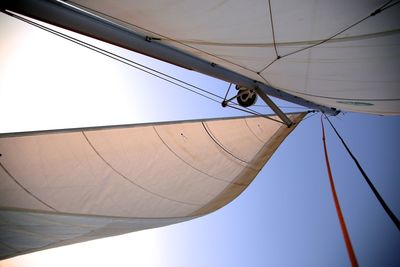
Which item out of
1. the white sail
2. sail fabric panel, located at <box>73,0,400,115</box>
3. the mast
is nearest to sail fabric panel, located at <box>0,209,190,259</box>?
the white sail

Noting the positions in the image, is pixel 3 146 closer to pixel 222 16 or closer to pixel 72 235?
pixel 72 235

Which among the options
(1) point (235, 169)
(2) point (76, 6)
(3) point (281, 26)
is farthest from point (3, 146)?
(1) point (235, 169)

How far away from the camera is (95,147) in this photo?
2.72m

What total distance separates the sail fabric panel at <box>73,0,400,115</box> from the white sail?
1034 millimetres

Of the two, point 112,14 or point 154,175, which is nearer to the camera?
point 112,14

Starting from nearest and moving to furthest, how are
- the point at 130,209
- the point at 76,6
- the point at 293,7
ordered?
1. the point at 293,7
2. the point at 76,6
3. the point at 130,209

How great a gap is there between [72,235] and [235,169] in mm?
2217

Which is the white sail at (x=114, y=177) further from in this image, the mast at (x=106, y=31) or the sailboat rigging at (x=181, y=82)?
the mast at (x=106, y=31)

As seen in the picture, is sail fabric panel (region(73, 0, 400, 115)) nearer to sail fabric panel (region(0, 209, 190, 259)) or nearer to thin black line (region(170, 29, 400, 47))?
thin black line (region(170, 29, 400, 47))

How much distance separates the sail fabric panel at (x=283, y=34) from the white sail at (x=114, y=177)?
3.39ft

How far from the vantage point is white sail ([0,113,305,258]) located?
89.0 inches

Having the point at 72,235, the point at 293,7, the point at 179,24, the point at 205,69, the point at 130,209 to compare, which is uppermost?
the point at 205,69

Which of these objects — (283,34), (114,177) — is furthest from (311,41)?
(114,177)

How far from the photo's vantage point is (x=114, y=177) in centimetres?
291
